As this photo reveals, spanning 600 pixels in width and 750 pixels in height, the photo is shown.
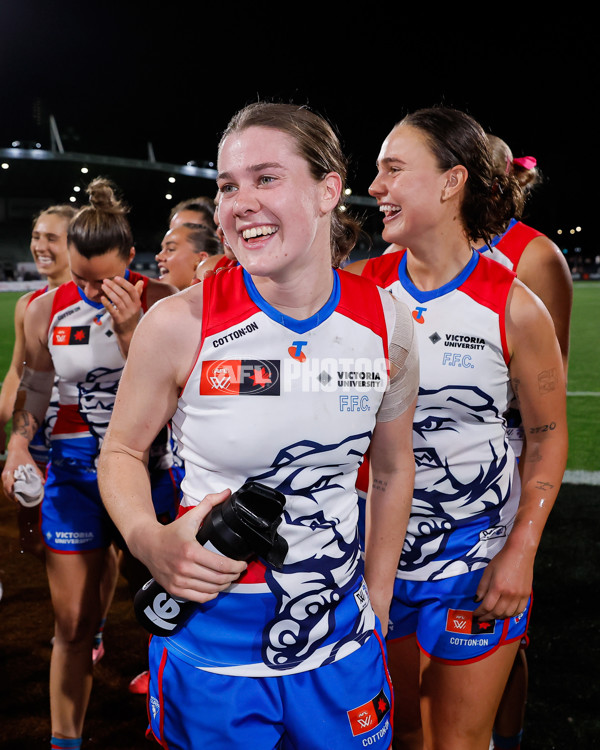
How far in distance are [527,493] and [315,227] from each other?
112 cm

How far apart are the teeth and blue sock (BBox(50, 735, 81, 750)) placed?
243cm

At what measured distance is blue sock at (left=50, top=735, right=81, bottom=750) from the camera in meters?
2.77

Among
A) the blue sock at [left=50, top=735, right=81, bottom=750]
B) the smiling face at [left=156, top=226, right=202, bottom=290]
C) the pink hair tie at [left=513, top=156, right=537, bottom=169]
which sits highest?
the pink hair tie at [left=513, top=156, right=537, bottom=169]

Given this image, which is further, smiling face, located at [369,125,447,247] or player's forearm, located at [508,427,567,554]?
smiling face, located at [369,125,447,247]

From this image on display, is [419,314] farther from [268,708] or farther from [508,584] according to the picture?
[268,708]

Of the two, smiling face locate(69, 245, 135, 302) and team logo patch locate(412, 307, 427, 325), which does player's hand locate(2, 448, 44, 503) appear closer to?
smiling face locate(69, 245, 135, 302)

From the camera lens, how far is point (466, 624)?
2.14 m

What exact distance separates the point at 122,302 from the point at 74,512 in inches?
41.2

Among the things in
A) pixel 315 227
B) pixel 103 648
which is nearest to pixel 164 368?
pixel 315 227

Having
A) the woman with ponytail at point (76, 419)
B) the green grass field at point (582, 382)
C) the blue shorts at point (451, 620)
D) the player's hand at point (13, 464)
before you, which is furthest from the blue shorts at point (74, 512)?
the green grass field at point (582, 382)

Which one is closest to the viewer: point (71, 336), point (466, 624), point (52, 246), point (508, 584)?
point (508, 584)

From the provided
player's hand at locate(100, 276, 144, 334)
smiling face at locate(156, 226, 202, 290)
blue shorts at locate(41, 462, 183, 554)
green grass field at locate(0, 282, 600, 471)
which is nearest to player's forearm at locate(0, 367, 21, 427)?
blue shorts at locate(41, 462, 183, 554)

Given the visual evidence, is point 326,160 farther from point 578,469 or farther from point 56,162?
point 56,162

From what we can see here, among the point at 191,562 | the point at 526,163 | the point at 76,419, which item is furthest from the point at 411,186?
the point at 76,419
